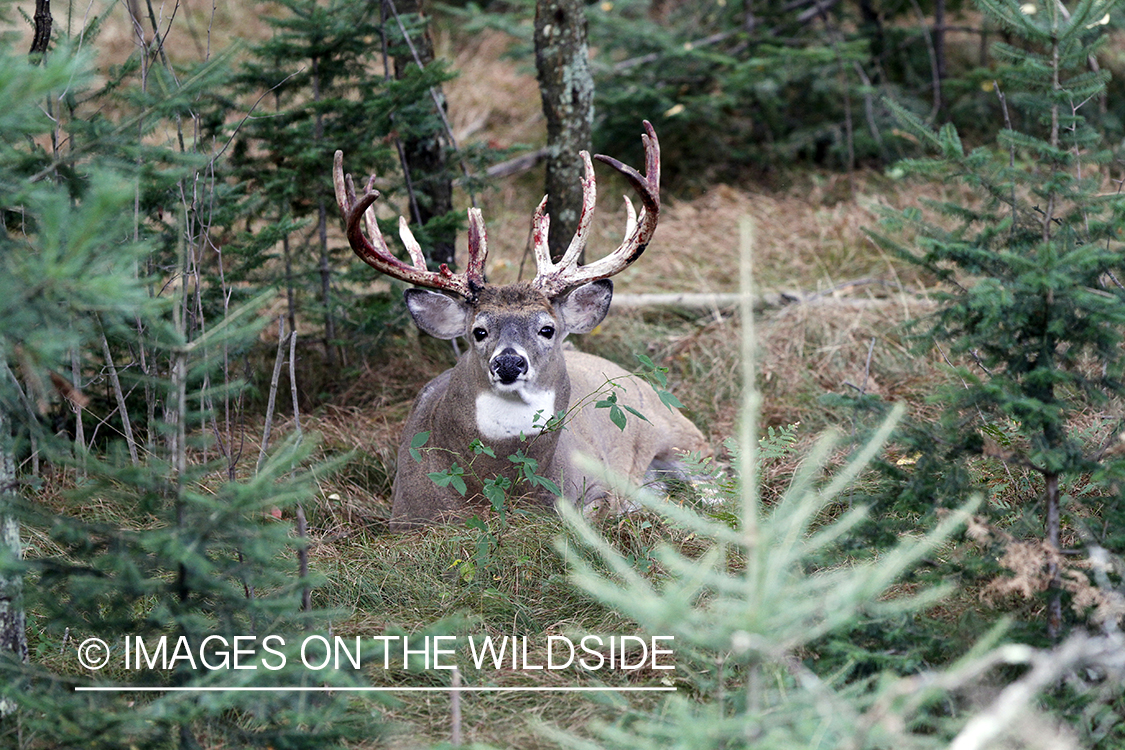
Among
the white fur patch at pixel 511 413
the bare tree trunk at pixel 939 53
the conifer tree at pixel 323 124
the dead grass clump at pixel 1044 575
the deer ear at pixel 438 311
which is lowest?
the dead grass clump at pixel 1044 575

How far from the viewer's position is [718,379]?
6371mm

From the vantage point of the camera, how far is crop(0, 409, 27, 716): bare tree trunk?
2996 mm

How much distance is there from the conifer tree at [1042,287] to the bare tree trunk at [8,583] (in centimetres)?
268

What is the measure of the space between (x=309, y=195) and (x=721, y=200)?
3.97 metres

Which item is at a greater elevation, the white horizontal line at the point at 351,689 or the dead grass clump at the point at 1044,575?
the dead grass clump at the point at 1044,575

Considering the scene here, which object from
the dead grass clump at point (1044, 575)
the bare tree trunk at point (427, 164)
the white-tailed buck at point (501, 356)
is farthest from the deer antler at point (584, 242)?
the dead grass clump at point (1044, 575)

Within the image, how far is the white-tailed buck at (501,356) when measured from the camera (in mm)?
4707

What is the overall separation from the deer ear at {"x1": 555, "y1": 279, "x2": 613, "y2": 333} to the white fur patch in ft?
1.68

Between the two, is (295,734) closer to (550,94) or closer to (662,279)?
(550,94)

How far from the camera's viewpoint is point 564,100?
6316mm

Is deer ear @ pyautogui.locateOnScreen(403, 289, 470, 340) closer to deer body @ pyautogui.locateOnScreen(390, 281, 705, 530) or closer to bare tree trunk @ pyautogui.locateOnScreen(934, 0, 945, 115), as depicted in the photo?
deer body @ pyautogui.locateOnScreen(390, 281, 705, 530)

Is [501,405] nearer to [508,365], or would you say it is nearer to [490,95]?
[508,365]

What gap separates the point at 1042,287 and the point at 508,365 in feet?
7.03

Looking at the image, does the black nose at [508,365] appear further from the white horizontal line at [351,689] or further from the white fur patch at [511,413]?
the white horizontal line at [351,689]
